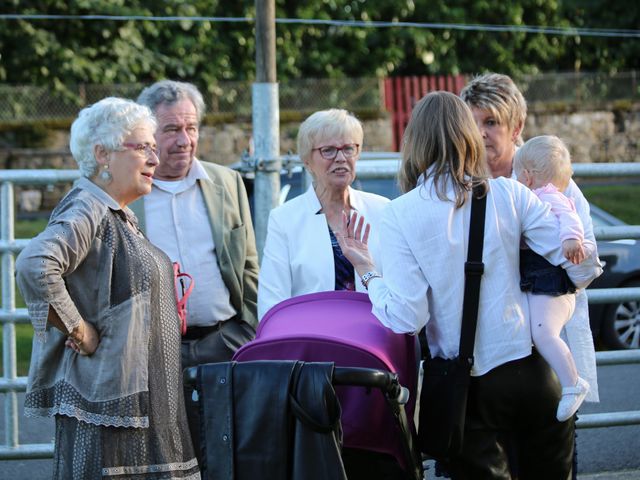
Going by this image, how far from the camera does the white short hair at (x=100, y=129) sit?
368cm

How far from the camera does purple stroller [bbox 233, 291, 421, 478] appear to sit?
3.34m

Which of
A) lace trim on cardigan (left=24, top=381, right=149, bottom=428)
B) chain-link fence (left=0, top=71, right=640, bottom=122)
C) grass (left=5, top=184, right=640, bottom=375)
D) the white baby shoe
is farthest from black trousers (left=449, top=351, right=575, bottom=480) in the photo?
chain-link fence (left=0, top=71, right=640, bottom=122)

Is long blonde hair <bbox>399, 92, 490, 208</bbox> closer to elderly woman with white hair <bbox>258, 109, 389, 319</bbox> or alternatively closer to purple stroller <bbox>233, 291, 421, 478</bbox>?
purple stroller <bbox>233, 291, 421, 478</bbox>

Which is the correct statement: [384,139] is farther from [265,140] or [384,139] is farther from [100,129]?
[100,129]

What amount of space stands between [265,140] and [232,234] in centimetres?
93

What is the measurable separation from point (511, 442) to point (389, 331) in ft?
1.87

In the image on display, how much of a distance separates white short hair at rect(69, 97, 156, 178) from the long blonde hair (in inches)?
39.7

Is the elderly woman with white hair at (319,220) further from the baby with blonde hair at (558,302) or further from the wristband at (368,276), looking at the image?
the baby with blonde hair at (558,302)

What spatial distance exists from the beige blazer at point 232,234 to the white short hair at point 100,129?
0.68 meters

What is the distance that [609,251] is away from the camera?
9.01m

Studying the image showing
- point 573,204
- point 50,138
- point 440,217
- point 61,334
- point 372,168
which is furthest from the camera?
point 50,138

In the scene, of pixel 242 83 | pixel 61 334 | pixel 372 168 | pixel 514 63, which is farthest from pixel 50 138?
pixel 61 334

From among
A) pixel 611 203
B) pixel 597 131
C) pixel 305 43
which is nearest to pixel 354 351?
pixel 611 203

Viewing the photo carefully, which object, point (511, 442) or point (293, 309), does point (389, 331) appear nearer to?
point (293, 309)
